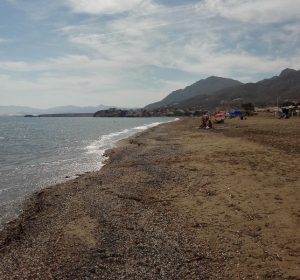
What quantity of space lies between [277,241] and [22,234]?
828 centimetres

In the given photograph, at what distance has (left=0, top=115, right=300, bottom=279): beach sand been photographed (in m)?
9.95

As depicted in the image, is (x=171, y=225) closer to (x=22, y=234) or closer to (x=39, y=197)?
(x=22, y=234)

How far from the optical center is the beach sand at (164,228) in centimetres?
995

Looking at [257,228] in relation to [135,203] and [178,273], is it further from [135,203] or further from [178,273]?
[135,203]

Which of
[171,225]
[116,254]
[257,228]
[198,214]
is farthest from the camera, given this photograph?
[198,214]

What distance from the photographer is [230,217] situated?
13.6 metres

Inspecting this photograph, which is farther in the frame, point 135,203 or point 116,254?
point 135,203

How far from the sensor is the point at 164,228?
12.9 metres

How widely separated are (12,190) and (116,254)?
529 inches

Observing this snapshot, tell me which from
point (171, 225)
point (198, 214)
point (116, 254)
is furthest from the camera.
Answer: point (198, 214)

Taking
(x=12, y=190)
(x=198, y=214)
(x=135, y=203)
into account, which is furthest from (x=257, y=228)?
(x=12, y=190)

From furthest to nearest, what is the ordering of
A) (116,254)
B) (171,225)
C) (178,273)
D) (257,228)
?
(171,225) < (257,228) < (116,254) < (178,273)

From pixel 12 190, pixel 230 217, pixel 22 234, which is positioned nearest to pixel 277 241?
pixel 230 217

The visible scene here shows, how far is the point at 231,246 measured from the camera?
36.3 ft
